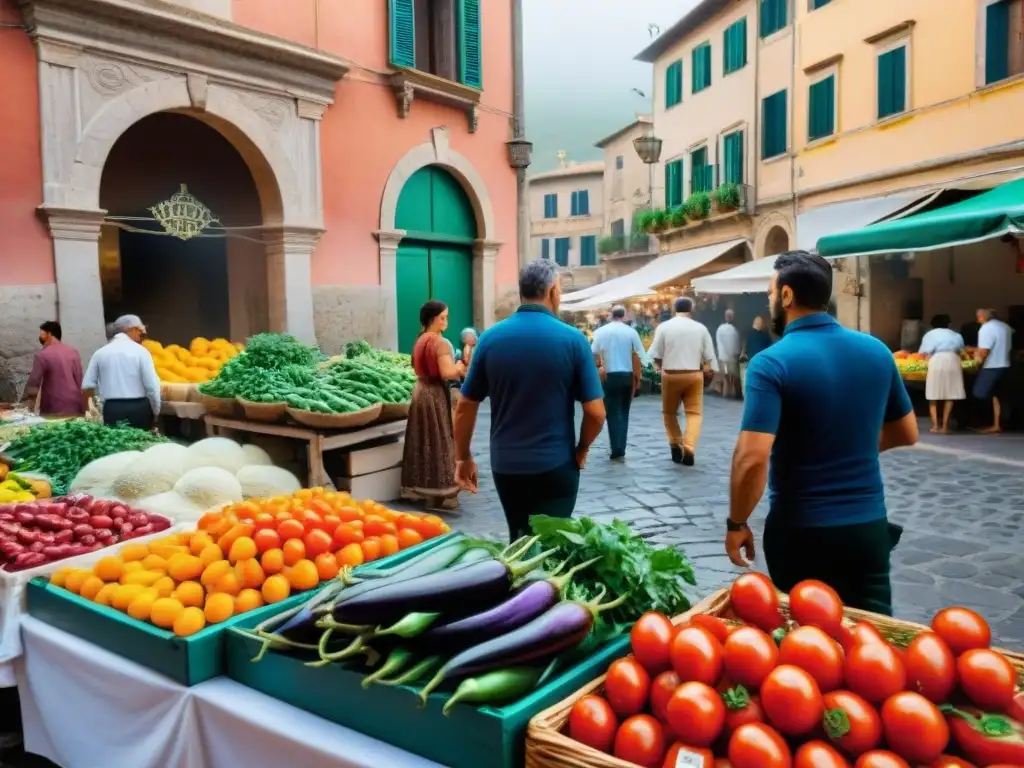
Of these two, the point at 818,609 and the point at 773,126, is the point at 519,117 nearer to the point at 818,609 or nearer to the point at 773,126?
the point at 773,126

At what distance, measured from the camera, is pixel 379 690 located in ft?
6.49

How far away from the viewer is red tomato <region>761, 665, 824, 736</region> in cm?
155

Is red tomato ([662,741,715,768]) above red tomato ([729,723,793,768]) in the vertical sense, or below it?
below

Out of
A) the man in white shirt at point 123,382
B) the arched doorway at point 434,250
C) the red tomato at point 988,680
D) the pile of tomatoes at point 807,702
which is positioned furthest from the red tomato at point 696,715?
the arched doorway at point 434,250

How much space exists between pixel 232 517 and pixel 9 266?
21.0 feet

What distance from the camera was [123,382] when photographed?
6668 millimetres

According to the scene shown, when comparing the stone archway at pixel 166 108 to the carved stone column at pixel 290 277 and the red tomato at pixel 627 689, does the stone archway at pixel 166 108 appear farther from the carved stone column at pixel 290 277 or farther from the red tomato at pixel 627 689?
the red tomato at pixel 627 689

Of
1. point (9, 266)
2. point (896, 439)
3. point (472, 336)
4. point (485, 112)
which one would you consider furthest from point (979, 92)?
point (9, 266)

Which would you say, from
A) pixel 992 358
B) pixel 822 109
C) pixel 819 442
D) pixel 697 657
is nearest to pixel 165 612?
pixel 697 657

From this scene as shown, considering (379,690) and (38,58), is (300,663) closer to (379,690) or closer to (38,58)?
(379,690)

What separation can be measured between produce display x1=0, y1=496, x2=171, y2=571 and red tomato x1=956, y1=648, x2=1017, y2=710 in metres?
3.18

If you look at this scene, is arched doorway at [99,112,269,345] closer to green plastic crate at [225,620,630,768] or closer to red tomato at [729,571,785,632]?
green plastic crate at [225,620,630,768]

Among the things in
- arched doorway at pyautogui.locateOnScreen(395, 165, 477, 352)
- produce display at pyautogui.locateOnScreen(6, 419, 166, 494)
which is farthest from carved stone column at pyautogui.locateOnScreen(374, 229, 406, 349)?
produce display at pyautogui.locateOnScreen(6, 419, 166, 494)

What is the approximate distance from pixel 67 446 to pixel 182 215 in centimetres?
512
